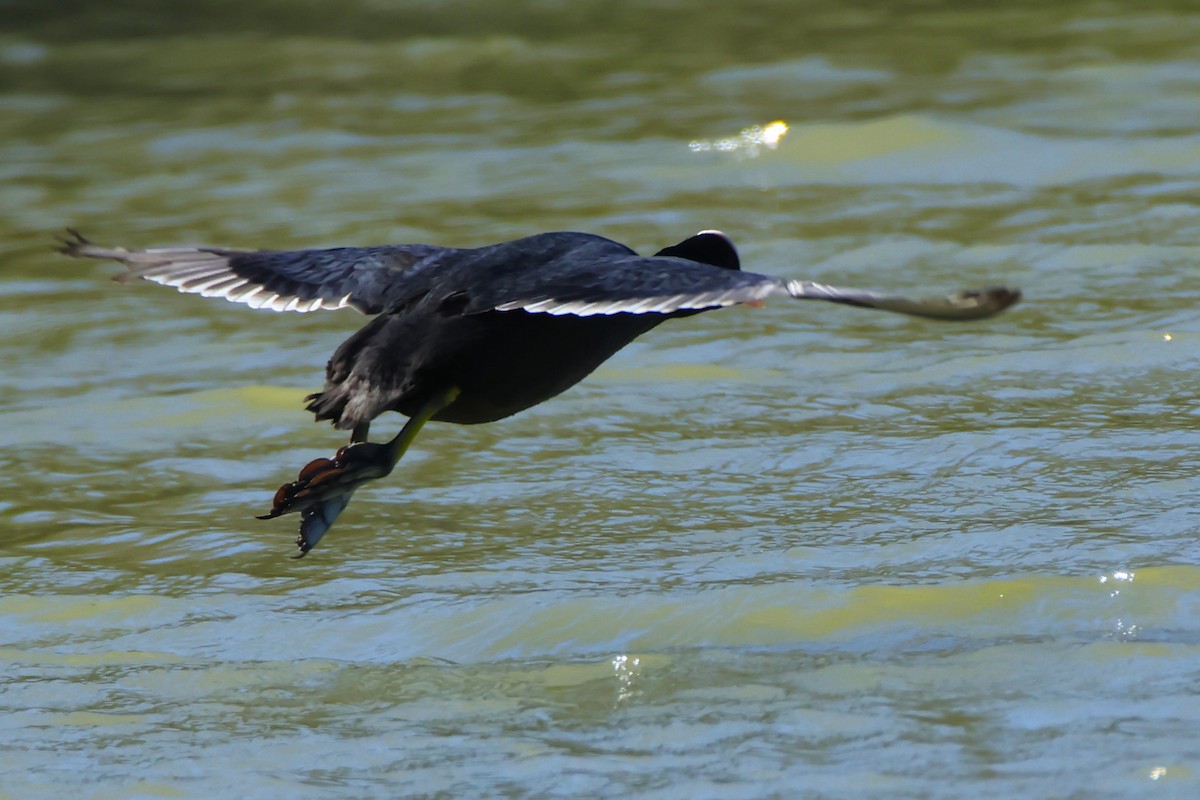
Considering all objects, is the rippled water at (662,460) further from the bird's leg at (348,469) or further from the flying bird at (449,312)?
the flying bird at (449,312)

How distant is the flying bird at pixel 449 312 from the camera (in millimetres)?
4551

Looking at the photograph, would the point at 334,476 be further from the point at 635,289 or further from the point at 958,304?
the point at 958,304

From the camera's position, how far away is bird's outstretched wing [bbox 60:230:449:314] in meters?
5.09

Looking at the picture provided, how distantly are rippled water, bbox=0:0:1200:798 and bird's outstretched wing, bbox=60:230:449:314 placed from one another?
82cm

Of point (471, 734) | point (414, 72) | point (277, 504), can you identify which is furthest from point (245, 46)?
point (471, 734)

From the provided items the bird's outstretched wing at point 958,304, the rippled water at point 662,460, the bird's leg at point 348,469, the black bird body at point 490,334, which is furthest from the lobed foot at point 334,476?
the bird's outstretched wing at point 958,304

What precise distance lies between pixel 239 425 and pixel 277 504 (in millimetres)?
2112

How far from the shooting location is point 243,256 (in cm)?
541

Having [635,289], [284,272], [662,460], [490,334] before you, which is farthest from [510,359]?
[662,460]

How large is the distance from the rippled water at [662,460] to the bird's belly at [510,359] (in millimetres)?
560

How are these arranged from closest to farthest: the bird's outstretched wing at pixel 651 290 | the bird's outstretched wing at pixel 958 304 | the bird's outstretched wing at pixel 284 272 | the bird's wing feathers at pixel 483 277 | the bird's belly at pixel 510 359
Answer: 1. the bird's outstretched wing at pixel 958 304
2. the bird's outstretched wing at pixel 651 290
3. the bird's wing feathers at pixel 483 277
4. the bird's belly at pixel 510 359
5. the bird's outstretched wing at pixel 284 272

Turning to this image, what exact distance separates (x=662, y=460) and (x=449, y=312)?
1.68 meters

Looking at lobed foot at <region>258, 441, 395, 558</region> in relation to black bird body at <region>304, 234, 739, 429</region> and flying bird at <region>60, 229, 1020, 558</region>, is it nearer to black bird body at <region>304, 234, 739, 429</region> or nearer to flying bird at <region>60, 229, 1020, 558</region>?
flying bird at <region>60, 229, 1020, 558</region>

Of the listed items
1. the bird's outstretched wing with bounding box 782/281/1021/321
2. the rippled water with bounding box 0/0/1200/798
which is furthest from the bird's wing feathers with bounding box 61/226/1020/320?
the rippled water with bounding box 0/0/1200/798
